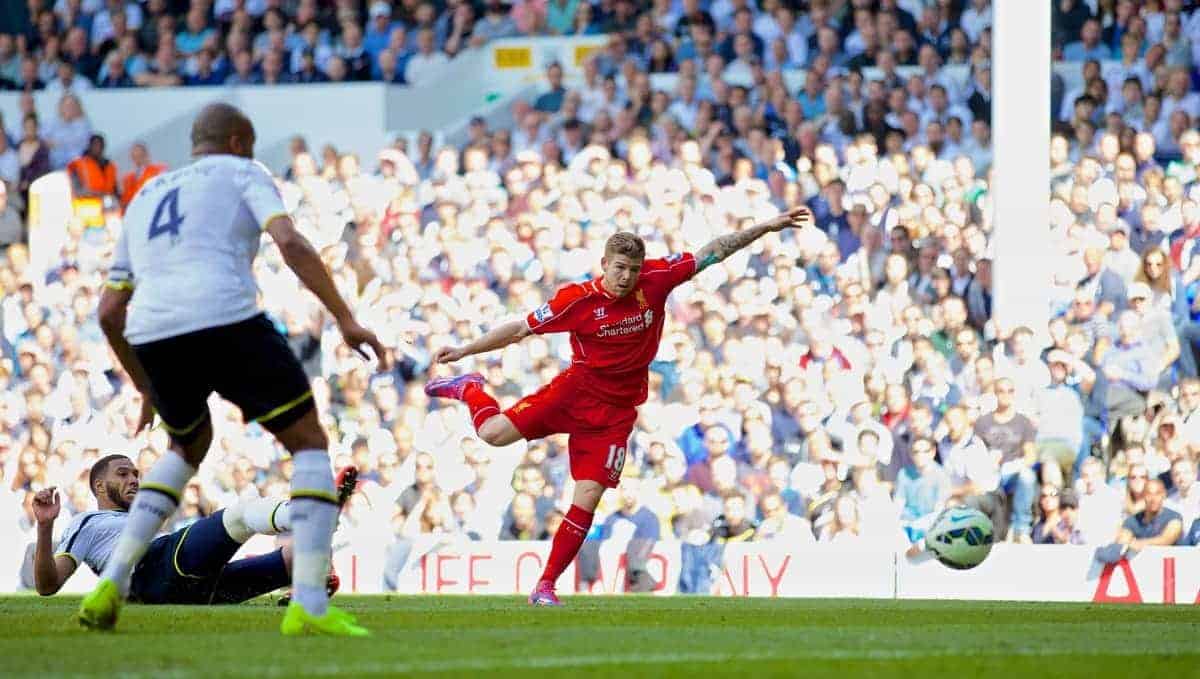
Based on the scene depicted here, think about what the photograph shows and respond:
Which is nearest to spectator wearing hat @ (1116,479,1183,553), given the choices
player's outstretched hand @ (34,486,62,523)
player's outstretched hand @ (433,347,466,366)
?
player's outstretched hand @ (433,347,466,366)

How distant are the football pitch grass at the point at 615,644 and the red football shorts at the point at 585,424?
3.31ft

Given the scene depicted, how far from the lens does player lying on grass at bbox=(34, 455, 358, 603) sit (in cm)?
1041

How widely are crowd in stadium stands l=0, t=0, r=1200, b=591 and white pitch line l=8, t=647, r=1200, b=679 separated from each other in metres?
7.31

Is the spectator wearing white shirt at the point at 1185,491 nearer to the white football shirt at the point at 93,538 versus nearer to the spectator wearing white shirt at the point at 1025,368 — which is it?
the spectator wearing white shirt at the point at 1025,368

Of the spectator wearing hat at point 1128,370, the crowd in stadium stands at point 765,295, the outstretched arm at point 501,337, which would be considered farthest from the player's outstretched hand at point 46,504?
the spectator wearing hat at point 1128,370

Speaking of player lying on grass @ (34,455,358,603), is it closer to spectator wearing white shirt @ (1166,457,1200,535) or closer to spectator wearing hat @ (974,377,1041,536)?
spectator wearing hat @ (974,377,1041,536)

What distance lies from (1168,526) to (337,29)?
43.7 ft

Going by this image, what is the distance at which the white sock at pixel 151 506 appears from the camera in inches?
318

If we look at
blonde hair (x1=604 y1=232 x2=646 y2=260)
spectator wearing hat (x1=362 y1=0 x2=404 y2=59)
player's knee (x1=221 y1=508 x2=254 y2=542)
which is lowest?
player's knee (x1=221 y1=508 x2=254 y2=542)

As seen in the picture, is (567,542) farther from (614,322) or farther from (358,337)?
(358,337)

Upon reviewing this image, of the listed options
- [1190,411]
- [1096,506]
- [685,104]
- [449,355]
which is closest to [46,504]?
[449,355]

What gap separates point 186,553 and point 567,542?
6.94ft

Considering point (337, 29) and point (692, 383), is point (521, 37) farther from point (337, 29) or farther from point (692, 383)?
point (692, 383)

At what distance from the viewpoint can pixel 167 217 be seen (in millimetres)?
7840
